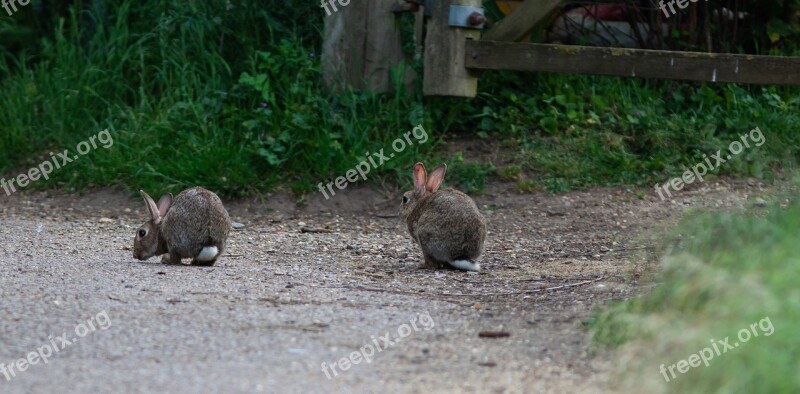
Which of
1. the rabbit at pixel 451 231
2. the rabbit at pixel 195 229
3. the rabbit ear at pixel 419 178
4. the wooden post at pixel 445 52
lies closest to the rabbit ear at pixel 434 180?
the rabbit ear at pixel 419 178

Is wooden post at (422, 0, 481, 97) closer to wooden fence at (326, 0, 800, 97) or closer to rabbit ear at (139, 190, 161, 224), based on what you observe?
wooden fence at (326, 0, 800, 97)

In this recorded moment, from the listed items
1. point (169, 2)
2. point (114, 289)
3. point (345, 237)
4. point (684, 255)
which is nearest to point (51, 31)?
point (169, 2)

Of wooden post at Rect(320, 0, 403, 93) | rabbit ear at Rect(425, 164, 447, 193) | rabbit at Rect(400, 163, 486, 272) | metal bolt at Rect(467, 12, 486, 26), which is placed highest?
metal bolt at Rect(467, 12, 486, 26)

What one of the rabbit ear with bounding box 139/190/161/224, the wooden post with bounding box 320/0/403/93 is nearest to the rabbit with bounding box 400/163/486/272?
the rabbit ear with bounding box 139/190/161/224

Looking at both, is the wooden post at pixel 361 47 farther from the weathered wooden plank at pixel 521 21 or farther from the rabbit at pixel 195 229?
the rabbit at pixel 195 229

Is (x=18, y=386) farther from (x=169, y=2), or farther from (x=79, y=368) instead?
(x=169, y=2)

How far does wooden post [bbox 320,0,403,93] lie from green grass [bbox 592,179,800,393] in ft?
19.1

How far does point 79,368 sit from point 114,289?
5.76 ft

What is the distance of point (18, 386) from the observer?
4586mm

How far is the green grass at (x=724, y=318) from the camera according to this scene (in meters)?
4.00

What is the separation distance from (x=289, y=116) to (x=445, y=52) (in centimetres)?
146

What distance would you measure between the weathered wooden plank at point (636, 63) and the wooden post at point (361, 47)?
89 centimetres

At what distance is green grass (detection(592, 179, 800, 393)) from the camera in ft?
13.1

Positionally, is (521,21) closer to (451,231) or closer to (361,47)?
(361,47)
